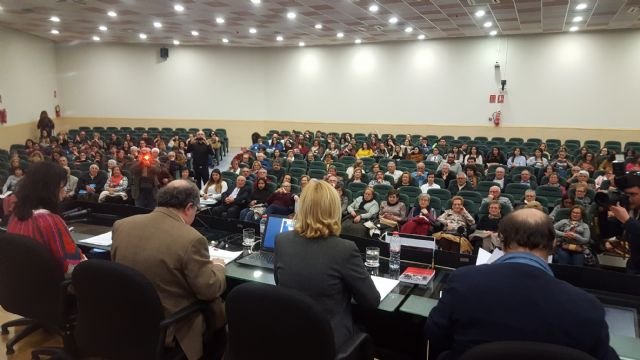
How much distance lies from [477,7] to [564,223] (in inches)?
258

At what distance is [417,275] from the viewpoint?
278 cm

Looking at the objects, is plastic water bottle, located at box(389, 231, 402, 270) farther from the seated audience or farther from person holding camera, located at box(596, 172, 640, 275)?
the seated audience

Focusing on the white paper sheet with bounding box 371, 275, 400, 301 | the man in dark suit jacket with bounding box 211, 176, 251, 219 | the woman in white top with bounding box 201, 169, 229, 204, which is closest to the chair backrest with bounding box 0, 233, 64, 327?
the white paper sheet with bounding box 371, 275, 400, 301

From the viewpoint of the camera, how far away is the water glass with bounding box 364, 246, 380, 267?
2986 millimetres

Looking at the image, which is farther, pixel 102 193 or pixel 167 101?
pixel 167 101

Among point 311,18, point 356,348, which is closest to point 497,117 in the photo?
point 311,18

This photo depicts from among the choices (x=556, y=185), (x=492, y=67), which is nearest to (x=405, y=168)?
(x=556, y=185)

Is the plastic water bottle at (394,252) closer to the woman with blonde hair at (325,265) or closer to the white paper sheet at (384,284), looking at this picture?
the white paper sheet at (384,284)

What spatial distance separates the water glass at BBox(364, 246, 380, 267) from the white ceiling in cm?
791

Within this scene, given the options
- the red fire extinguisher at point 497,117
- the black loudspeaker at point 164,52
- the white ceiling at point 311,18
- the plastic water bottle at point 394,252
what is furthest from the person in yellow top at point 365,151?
the black loudspeaker at point 164,52

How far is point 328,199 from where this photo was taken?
2213 mm

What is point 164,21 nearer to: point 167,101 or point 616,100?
point 167,101

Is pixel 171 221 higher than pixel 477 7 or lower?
lower

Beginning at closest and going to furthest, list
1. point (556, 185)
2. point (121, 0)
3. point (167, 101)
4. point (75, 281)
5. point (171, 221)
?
point (75, 281)
point (171, 221)
point (556, 185)
point (121, 0)
point (167, 101)
